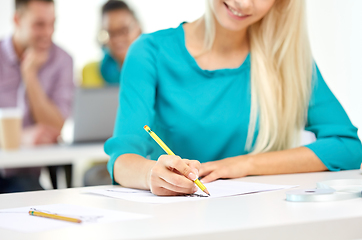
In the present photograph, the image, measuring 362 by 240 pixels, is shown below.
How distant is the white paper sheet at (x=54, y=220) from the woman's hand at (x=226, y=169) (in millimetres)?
361

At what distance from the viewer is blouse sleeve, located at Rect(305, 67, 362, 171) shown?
1143mm

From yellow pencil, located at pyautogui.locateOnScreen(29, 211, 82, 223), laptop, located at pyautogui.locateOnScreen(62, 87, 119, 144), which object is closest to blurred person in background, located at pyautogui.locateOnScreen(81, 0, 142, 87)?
laptop, located at pyautogui.locateOnScreen(62, 87, 119, 144)

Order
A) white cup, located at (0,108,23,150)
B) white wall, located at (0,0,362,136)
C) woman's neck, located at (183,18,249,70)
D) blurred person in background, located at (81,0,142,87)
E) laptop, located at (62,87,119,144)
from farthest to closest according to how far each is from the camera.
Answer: blurred person in background, located at (81,0,142,87), white wall, located at (0,0,362,136), laptop, located at (62,87,119,144), white cup, located at (0,108,23,150), woman's neck, located at (183,18,249,70)

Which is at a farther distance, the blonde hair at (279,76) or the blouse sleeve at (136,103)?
the blonde hair at (279,76)

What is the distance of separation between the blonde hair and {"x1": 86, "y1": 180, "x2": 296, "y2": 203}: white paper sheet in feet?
1.30

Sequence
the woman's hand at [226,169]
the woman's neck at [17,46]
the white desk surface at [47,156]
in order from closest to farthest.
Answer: the woman's hand at [226,169] → the white desk surface at [47,156] → the woman's neck at [17,46]

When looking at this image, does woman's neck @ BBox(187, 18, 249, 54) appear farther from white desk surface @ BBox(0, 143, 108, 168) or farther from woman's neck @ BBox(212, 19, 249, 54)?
white desk surface @ BBox(0, 143, 108, 168)

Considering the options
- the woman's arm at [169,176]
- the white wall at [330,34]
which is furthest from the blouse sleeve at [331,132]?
the white wall at [330,34]

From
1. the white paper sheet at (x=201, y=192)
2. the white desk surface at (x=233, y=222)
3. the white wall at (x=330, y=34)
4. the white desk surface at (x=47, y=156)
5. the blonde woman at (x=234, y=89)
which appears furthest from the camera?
the white wall at (x=330, y=34)

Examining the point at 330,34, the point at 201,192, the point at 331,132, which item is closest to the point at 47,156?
the point at 331,132

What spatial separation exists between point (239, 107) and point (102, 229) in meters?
0.84

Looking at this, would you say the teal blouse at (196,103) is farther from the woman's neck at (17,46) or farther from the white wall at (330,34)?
the woman's neck at (17,46)

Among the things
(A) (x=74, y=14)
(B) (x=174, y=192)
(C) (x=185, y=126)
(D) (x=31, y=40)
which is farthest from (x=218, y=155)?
(A) (x=74, y=14)

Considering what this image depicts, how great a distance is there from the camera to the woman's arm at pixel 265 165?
991 mm
